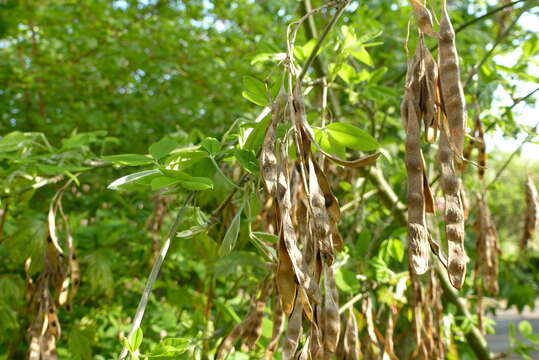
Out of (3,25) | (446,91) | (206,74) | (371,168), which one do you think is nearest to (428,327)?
(371,168)

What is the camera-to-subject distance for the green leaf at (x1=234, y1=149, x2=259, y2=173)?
68 centimetres

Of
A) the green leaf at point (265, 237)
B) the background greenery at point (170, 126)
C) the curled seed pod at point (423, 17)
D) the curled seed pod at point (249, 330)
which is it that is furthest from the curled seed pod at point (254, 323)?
the curled seed pod at point (423, 17)

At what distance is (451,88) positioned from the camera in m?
0.59

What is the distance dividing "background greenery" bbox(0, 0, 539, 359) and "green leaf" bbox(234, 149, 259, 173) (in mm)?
280

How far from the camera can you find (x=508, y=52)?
161cm

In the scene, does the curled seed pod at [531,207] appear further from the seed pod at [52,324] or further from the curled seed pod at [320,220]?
the seed pod at [52,324]

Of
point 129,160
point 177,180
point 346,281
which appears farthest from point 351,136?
point 346,281

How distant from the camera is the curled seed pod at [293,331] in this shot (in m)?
0.58

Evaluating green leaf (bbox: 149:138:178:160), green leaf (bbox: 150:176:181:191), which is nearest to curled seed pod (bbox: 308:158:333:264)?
green leaf (bbox: 150:176:181:191)

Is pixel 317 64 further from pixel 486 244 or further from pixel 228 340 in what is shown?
pixel 228 340

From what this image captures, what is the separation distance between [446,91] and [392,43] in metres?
2.27

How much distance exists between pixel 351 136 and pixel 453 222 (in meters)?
0.20

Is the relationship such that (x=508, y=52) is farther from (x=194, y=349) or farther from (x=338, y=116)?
(x=194, y=349)

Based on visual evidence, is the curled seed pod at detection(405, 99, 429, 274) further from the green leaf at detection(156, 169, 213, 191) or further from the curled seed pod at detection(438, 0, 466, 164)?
the green leaf at detection(156, 169, 213, 191)
